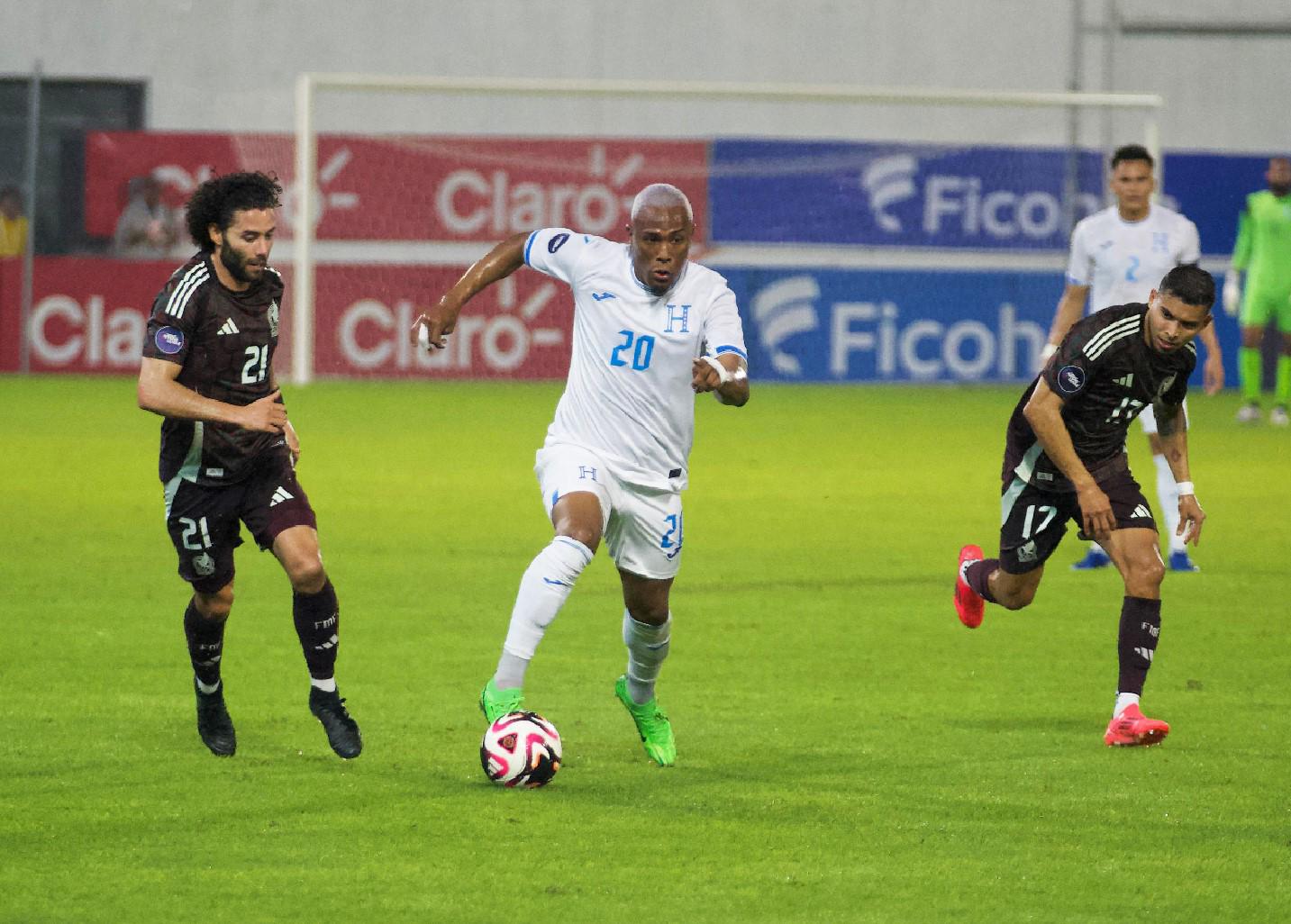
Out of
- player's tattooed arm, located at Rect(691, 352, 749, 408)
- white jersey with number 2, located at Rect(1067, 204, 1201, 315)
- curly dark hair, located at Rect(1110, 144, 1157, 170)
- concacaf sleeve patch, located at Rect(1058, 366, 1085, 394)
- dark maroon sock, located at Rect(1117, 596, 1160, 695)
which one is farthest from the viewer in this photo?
white jersey with number 2, located at Rect(1067, 204, 1201, 315)

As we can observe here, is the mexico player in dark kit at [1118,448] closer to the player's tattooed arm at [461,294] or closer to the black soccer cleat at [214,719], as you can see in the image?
the player's tattooed arm at [461,294]

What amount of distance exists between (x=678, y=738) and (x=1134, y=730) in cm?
148

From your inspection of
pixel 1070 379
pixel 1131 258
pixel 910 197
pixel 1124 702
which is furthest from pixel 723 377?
pixel 910 197

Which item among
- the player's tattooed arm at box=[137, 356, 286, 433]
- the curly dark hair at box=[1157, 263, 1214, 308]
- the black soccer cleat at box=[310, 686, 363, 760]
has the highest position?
the curly dark hair at box=[1157, 263, 1214, 308]

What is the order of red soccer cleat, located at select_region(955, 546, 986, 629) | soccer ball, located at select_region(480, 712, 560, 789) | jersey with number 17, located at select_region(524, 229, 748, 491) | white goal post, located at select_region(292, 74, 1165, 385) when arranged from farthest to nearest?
white goal post, located at select_region(292, 74, 1165, 385)
red soccer cleat, located at select_region(955, 546, 986, 629)
jersey with number 17, located at select_region(524, 229, 748, 491)
soccer ball, located at select_region(480, 712, 560, 789)

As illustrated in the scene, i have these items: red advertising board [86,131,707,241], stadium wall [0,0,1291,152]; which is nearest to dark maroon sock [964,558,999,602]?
red advertising board [86,131,707,241]

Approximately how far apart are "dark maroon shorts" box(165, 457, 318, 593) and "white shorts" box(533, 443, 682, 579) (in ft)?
2.62

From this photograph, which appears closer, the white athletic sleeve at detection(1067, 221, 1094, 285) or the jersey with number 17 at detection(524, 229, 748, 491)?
the jersey with number 17 at detection(524, 229, 748, 491)

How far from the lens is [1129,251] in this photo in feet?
37.2

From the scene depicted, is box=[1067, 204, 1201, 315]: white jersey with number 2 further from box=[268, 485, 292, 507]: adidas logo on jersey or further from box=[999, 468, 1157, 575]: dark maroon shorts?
box=[268, 485, 292, 507]: adidas logo on jersey

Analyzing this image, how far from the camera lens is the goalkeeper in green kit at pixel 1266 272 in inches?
829

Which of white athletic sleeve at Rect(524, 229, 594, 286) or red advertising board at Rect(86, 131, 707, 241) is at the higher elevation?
red advertising board at Rect(86, 131, 707, 241)

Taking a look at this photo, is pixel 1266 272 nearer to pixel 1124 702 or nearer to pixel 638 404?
pixel 1124 702

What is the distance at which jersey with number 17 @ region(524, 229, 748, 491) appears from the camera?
6.62 m
